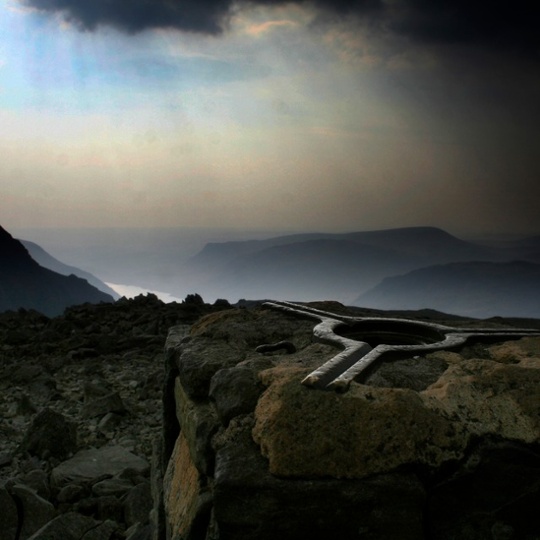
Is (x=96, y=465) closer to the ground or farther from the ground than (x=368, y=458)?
closer to the ground

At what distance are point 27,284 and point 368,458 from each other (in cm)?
5086

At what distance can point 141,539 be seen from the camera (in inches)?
163

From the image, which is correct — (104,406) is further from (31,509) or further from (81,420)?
(31,509)

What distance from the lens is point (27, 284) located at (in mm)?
48156

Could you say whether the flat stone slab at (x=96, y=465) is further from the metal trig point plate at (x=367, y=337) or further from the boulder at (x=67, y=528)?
the metal trig point plate at (x=367, y=337)

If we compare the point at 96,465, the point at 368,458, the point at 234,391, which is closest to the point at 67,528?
the point at 96,465

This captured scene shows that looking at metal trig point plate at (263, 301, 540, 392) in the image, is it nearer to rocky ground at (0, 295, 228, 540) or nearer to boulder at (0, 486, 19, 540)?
rocky ground at (0, 295, 228, 540)

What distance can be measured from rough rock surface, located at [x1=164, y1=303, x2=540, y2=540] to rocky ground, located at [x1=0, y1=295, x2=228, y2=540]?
232cm

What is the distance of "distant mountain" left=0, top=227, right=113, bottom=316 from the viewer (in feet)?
152

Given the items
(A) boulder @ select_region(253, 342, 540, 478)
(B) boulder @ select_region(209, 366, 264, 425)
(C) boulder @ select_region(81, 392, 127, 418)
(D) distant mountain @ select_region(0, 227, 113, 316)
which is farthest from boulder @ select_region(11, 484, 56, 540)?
(D) distant mountain @ select_region(0, 227, 113, 316)

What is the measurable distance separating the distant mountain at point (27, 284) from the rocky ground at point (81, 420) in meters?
38.2

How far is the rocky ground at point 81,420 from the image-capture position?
15.2 ft

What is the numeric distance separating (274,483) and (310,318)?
2.42 metres

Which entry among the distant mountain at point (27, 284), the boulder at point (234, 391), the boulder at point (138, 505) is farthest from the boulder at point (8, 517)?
the distant mountain at point (27, 284)
